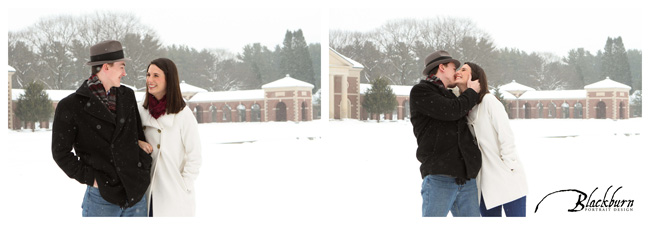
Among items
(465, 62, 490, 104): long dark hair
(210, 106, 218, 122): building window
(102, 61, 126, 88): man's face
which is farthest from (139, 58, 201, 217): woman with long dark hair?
(210, 106, 218, 122): building window

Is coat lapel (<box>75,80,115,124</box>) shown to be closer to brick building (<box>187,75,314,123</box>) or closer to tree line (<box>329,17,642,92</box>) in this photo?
tree line (<box>329,17,642,92</box>)

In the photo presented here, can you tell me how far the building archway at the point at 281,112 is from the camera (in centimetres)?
895

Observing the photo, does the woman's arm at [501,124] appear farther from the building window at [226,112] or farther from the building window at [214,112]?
the building window at [226,112]

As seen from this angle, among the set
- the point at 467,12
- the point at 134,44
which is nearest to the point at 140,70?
the point at 134,44

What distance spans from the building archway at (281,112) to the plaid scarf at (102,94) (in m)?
6.77

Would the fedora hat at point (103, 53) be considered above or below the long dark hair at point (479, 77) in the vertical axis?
above

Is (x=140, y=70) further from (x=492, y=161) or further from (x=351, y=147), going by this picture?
(x=492, y=161)

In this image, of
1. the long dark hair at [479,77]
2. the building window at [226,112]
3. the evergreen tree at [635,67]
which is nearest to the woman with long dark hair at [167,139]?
the long dark hair at [479,77]

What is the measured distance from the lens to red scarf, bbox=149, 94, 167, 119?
2.21m

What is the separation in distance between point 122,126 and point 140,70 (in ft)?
17.5

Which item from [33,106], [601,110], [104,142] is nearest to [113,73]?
[104,142]

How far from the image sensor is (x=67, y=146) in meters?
1.92

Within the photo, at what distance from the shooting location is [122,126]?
207 cm

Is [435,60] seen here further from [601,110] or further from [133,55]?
[601,110]
